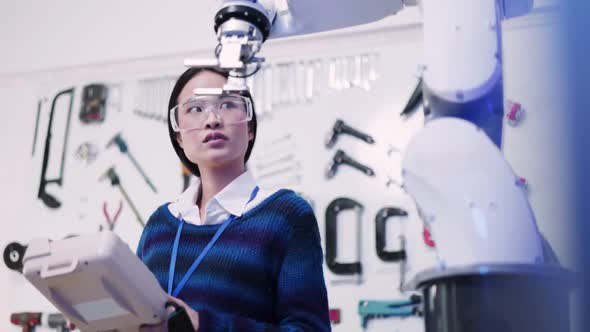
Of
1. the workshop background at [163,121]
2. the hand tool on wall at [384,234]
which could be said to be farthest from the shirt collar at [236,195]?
the hand tool on wall at [384,234]

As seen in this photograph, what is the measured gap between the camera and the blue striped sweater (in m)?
0.98

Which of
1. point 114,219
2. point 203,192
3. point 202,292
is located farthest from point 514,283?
point 114,219

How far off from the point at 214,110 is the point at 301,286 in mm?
309

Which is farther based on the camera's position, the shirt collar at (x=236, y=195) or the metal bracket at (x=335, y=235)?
the metal bracket at (x=335, y=235)

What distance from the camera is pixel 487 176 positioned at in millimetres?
665

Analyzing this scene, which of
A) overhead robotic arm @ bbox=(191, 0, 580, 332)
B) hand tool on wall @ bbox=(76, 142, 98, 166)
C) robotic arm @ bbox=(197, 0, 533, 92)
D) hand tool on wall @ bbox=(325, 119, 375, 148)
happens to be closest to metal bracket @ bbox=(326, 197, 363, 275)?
hand tool on wall @ bbox=(325, 119, 375, 148)

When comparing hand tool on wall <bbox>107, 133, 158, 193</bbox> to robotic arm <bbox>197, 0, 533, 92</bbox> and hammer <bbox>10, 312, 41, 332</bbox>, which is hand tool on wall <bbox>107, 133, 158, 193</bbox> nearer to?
hammer <bbox>10, 312, 41, 332</bbox>

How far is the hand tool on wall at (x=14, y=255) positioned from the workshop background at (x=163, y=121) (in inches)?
1.0

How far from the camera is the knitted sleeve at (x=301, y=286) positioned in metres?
0.98

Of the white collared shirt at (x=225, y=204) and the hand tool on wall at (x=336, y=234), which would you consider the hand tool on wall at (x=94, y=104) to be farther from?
the white collared shirt at (x=225, y=204)

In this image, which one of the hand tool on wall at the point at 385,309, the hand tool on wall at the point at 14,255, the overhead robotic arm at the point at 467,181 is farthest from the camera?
the hand tool on wall at the point at 14,255

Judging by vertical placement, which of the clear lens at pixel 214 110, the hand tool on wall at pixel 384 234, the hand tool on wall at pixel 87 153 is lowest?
the hand tool on wall at pixel 384 234

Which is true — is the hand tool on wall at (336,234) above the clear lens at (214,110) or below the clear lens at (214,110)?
below

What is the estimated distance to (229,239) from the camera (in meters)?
1.02
